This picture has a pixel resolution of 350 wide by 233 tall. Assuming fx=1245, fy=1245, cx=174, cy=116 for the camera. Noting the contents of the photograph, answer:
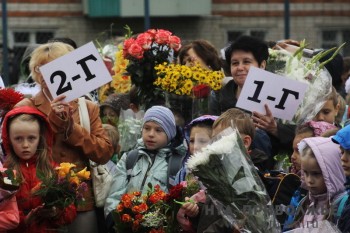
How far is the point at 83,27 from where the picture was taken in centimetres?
2706

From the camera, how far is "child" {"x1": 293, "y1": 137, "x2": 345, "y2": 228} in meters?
6.62

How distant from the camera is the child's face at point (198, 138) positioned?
752cm

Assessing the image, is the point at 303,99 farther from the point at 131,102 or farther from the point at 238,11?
the point at 238,11

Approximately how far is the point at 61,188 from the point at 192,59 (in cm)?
259

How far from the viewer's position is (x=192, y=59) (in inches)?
381

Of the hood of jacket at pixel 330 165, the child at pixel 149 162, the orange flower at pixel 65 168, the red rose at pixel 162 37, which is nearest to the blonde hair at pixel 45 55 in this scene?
the child at pixel 149 162

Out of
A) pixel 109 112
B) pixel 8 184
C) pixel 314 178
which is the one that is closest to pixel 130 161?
pixel 8 184

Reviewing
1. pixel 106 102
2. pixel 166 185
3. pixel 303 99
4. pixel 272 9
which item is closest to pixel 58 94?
pixel 166 185

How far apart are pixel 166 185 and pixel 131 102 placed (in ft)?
6.04

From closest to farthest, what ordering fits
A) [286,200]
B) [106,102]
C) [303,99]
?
[286,200] < [303,99] < [106,102]

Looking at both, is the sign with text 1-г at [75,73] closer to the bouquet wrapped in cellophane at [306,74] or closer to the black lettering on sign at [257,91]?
the black lettering on sign at [257,91]

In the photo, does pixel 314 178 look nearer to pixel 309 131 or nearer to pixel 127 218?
pixel 309 131

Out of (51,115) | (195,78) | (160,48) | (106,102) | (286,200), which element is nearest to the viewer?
(286,200)

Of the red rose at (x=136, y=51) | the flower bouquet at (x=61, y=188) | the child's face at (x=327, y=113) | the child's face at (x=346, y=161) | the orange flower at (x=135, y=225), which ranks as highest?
the red rose at (x=136, y=51)
